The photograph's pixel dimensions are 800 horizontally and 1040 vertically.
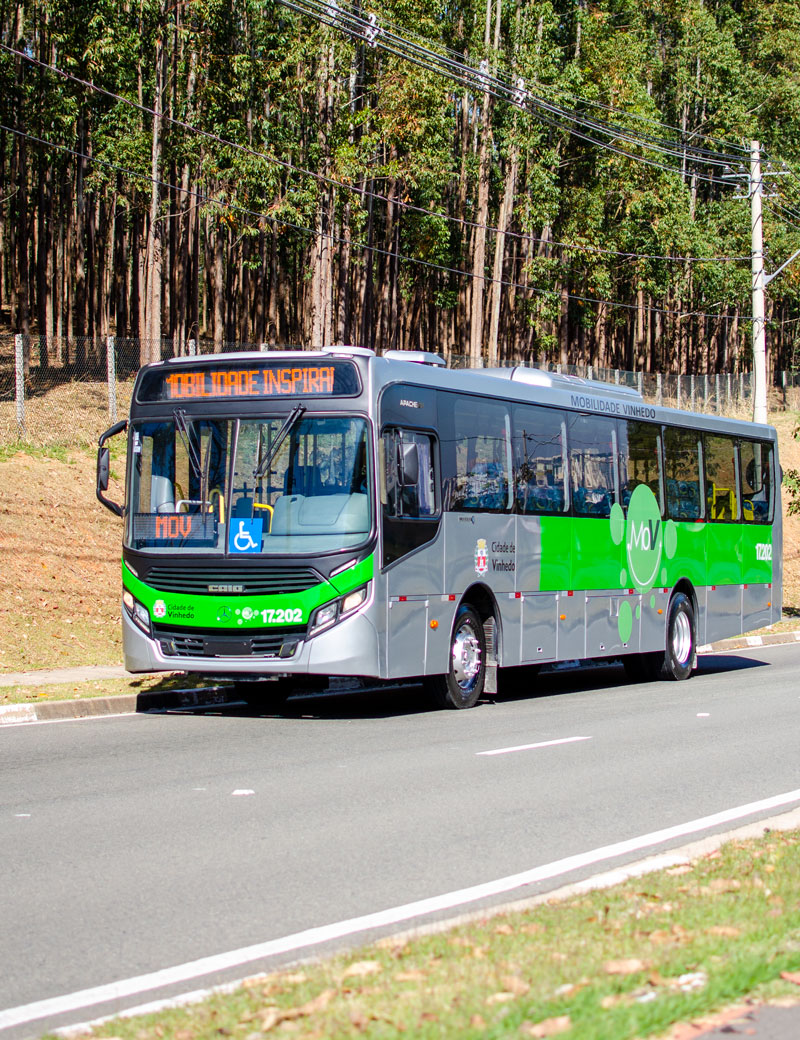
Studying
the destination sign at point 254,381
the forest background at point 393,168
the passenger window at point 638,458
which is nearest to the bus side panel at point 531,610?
the passenger window at point 638,458

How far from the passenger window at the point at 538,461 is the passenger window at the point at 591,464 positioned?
1.11ft

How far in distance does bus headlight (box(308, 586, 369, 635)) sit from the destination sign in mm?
1991

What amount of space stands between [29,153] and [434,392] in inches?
1852

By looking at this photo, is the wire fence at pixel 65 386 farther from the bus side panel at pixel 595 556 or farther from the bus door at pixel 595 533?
the bus side panel at pixel 595 556

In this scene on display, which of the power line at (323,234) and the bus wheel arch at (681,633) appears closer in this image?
the bus wheel arch at (681,633)

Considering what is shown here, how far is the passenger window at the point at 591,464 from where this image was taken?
1675 centimetres

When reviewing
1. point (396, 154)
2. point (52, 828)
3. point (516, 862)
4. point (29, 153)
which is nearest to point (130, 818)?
point (52, 828)

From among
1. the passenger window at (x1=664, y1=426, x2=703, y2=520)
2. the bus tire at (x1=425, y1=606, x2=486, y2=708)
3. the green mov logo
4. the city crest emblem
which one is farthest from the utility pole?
the bus tire at (x1=425, y1=606, x2=486, y2=708)

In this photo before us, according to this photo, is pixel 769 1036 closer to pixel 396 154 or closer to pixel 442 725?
pixel 442 725

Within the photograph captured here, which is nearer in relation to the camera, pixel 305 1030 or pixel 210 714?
pixel 305 1030

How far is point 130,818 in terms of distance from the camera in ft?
27.5

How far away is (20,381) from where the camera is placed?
25.6 meters

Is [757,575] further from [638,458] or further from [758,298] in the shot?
[758,298]

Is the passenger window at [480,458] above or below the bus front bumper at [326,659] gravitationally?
above
